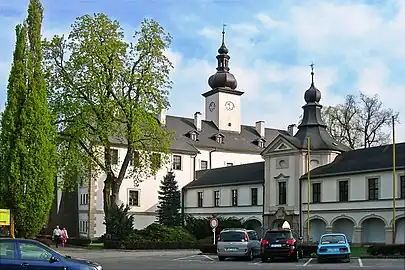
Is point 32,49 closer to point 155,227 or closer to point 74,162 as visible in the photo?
point 74,162

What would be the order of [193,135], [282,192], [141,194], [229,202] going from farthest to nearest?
[193,135]
[141,194]
[229,202]
[282,192]

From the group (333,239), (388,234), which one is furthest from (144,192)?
(333,239)

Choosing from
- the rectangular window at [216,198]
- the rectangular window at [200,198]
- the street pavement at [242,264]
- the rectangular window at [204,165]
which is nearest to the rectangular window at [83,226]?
the rectangular window at [200,198]

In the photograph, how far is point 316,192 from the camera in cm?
5297

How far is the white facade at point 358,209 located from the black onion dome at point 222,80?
115ft

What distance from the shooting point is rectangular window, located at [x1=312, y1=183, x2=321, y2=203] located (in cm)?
5270

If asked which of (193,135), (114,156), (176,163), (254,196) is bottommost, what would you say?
(254,196)

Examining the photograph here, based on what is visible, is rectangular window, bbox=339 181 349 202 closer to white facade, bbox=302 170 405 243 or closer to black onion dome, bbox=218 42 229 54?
white facade, bbox=302 170 405 243

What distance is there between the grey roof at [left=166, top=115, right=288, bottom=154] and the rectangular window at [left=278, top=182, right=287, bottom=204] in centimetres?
1997

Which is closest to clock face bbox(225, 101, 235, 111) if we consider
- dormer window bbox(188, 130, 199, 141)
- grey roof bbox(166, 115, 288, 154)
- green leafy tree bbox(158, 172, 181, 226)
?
grey roof bbox(166, 115, 288, 154)

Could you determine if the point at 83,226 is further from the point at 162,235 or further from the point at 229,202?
the point at 162,235

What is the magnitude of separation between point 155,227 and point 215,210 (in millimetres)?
14395

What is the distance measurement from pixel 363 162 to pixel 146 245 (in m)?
18.6

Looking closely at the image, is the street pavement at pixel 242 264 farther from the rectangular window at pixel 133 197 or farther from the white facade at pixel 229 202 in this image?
the rectangular window at pixel 133 197
